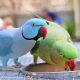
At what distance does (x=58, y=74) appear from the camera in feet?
1.84

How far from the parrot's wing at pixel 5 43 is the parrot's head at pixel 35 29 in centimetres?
5

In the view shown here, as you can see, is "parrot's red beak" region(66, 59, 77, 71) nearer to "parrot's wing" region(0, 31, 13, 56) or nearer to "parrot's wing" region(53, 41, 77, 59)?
"parrot's wing" region(53, 41, 77, 59)

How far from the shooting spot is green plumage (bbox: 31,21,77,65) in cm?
58

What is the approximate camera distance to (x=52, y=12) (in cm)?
356

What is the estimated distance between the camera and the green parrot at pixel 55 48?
22.8 inches

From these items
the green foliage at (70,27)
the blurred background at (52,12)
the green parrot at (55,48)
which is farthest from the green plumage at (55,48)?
the green foliage at (70,27)

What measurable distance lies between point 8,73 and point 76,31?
3.00 meters

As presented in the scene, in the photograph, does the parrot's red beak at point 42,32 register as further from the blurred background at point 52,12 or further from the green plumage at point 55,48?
the blurred background at point 52,12

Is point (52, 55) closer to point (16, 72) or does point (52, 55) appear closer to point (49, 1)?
point (16, 72)

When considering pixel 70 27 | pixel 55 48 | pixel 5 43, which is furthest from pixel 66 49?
pixel 70 27

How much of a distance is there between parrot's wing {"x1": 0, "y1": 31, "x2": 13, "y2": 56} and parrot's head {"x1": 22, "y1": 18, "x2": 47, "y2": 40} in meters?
0.05

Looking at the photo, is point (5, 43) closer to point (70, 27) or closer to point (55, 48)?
point (55, 48)

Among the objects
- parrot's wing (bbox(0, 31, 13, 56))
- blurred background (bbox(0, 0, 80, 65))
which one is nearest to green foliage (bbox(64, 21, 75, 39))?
blurred background (bbox(0, 0, 80, 65))

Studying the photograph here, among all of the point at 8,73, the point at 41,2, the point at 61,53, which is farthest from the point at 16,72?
the point at 41,2
